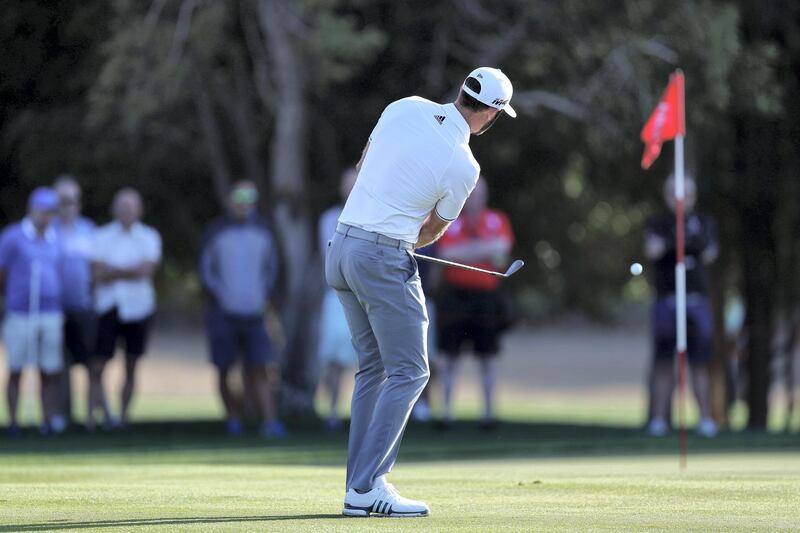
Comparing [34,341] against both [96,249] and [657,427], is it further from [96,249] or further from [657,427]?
[657,427]

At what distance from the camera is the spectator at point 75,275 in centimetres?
1543

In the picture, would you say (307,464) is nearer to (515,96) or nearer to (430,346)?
(430,346)

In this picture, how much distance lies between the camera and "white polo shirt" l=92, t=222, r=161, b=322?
15492 mm

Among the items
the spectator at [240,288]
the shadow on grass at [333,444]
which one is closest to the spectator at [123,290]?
the shadow on grass at [333,444]

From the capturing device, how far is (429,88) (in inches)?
724

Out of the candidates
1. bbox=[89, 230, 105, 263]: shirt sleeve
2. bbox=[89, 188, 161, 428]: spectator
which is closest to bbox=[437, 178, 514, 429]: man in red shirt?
bbox=[89, 188, 161, 428]: spectator

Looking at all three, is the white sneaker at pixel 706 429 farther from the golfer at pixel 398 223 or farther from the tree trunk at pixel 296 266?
the golfer at pixel 398 223

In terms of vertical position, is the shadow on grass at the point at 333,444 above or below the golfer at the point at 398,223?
below

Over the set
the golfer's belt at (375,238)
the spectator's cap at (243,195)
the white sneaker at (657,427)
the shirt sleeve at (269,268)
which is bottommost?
the white sneaker at (657,427)

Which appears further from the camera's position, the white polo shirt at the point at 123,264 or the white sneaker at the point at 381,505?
the white polo shirt at the point at 123,264

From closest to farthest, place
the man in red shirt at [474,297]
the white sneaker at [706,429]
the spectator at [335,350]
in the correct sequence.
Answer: the white sneaker at [706,429] < the man in red shirt at [474,297] < the spectator at [335,350]

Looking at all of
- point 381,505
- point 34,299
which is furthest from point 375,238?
point 34,299

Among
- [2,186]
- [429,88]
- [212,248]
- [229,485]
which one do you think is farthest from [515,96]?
[229,485]

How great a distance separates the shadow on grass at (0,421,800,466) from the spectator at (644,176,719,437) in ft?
1.35
